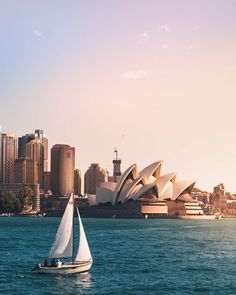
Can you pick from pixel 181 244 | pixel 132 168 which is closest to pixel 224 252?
pixel 181 244

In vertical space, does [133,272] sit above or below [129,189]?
below

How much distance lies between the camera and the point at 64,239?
48.3m

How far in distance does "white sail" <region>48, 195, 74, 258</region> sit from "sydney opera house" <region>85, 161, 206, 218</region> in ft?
432

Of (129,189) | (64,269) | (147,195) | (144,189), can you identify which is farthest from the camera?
(147,195)

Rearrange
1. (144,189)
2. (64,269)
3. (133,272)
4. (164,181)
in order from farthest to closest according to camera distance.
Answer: (164,181) → (144,189) → (133,272) → (64,269)

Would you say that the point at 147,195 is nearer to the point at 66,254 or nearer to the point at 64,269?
the point at 66,254

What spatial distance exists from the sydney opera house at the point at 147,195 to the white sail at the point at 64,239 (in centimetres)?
13173

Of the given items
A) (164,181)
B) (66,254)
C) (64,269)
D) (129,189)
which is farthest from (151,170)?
(64,269)

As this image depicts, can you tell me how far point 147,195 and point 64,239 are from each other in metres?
141

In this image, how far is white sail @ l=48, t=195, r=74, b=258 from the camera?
157ft

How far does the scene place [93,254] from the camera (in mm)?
63469

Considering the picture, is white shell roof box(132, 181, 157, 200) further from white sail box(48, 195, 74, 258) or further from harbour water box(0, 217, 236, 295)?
white sail box(48, 195, 74, 258)

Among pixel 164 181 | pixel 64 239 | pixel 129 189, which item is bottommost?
pixel 64 239

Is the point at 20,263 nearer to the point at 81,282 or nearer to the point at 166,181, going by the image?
the point at 81,282
